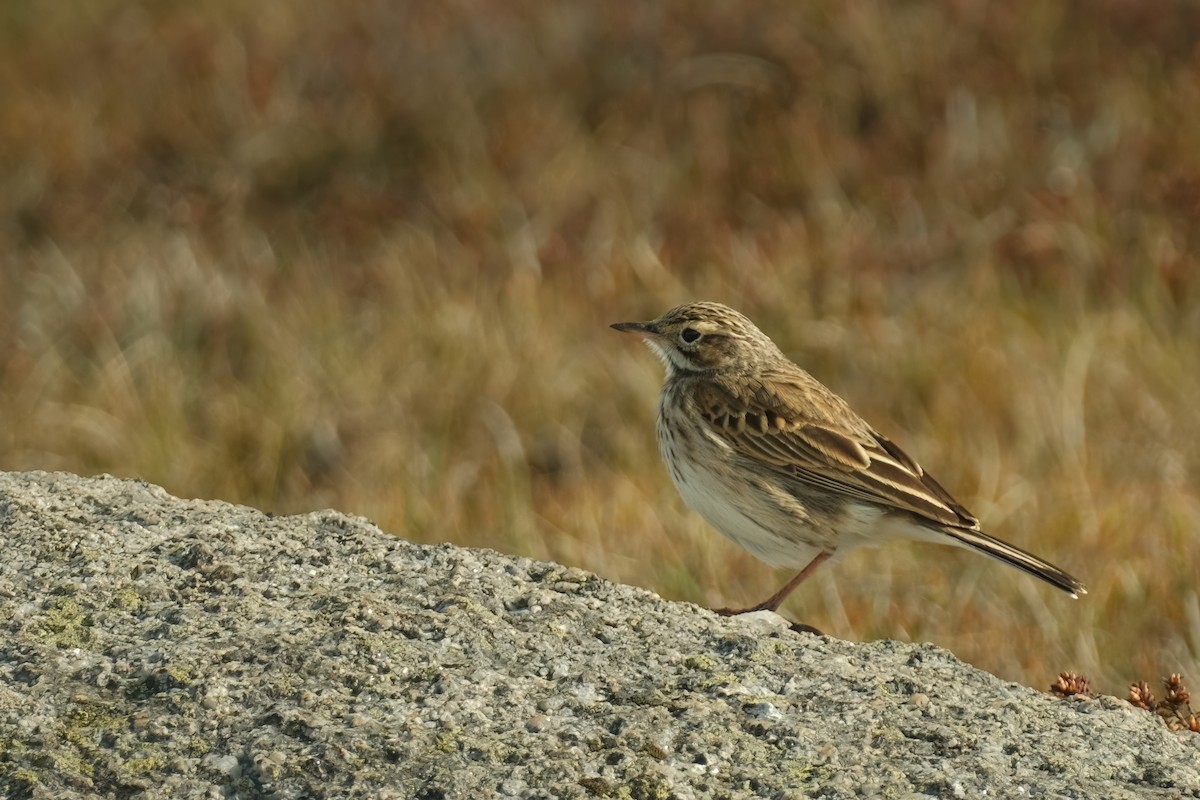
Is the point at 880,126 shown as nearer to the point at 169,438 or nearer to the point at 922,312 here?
the point at 922,312

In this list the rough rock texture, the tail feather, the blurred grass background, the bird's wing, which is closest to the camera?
the rough rock texture

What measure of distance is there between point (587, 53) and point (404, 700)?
949 centimetres

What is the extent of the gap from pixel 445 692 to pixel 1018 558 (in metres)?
2.41

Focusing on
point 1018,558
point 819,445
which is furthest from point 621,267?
point 1018,558

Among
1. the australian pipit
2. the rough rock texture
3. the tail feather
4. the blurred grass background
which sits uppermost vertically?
the blurred grass background

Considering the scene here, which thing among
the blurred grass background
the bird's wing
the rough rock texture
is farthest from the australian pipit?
the rough rock texture

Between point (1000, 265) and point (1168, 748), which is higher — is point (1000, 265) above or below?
above

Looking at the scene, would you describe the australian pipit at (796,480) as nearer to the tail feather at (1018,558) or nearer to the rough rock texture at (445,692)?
the tail feather at (1018,558)

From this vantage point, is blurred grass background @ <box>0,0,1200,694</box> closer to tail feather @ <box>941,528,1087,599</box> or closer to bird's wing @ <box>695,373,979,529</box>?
tail feather @ <box>941,528,1087,599</box>

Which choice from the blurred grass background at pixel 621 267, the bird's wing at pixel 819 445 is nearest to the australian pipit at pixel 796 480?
the bird's wing at pixel 819 445

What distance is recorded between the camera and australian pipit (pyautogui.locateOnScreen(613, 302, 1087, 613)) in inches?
223

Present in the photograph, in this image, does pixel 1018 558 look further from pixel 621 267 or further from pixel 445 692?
pixel 621 267

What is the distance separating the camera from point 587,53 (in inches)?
492

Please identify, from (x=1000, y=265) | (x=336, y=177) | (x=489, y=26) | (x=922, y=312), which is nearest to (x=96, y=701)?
(x=922, y=312)
